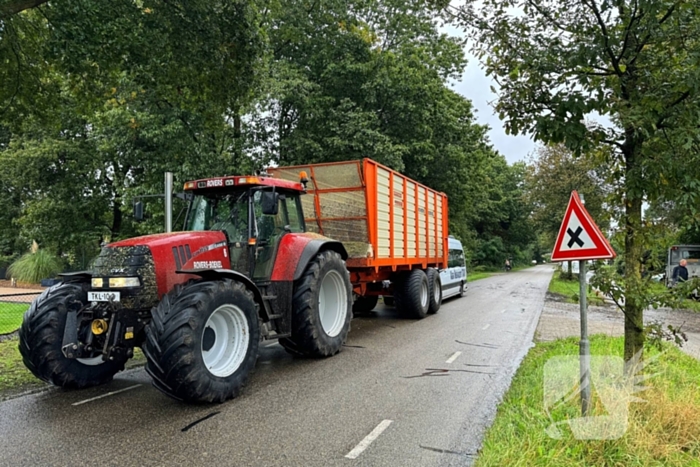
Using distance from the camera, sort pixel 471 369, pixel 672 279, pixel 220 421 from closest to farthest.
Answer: pixel 220 421, pixel 471 369, pixel 672 279

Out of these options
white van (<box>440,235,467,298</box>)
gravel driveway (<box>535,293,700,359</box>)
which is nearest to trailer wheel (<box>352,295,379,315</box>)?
white van (<box>440,235,467,298</box>)

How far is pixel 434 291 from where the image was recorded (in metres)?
13.0

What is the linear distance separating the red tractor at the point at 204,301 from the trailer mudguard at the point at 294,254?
15 mm

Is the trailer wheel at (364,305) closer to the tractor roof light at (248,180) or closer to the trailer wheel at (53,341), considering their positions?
the tractor roof light at (248,180)

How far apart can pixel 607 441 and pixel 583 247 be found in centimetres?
152

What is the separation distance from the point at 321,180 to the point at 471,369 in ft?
15.7

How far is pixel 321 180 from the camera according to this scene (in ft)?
32.6

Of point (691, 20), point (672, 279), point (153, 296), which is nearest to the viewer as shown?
point (691, 20)

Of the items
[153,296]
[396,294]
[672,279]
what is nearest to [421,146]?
[396,294]

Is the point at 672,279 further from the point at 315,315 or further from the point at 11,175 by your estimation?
the point at 11,175

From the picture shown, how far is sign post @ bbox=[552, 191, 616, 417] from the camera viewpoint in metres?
4.16

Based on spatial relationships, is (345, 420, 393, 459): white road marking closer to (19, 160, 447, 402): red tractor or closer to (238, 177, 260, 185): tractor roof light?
(19, 160, 447, 402): red tractor

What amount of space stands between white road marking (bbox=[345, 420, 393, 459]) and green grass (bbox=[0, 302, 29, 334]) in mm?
7695

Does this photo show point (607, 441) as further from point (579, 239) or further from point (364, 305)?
point (364, 305)
